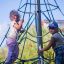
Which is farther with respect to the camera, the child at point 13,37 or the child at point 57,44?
the child at point 13,37

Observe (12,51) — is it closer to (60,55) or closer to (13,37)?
(13,37)

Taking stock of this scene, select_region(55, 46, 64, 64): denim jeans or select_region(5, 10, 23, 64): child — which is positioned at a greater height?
select_region(5, 10, 23, 64): child

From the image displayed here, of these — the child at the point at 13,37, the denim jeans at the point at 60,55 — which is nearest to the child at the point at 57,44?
the denim jeans at the point at 60,55

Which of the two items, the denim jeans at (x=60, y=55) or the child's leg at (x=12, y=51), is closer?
the denim jeans at (x=60, y=55)

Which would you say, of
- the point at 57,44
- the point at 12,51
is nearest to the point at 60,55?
the point at 57,44

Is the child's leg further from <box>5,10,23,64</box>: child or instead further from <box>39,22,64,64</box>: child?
<box>39,22,64,64</box>: child

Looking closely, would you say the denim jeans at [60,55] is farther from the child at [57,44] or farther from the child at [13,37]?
the child at [13,37]

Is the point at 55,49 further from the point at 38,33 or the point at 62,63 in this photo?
the point at 38,33

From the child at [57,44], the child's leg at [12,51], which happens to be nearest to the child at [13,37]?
the child's leg at [12,51]

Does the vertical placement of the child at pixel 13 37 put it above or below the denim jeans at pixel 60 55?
above

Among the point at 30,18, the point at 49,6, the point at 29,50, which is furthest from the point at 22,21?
the point at 29,50

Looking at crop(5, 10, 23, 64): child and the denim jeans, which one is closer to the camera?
the denim jeans

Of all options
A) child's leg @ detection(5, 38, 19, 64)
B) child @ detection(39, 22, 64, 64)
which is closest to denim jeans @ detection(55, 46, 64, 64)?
child @ detection(39, 22, 64, 64)

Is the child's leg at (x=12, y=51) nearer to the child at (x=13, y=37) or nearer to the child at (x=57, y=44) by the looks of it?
the child at (x=13, y=37)
